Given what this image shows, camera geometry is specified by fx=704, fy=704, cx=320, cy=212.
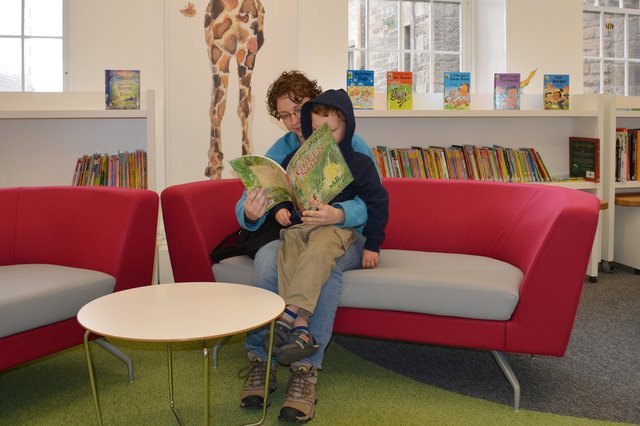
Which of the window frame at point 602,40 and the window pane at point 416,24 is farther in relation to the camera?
the window frame at point 602,40

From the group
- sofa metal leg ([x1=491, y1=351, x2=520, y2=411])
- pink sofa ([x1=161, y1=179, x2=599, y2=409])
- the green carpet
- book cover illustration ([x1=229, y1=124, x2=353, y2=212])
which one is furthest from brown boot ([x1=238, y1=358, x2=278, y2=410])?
sofa metal leg ([x1=491, y1=351, x2=520, y2=411])

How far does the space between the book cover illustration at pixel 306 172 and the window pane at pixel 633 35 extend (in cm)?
391

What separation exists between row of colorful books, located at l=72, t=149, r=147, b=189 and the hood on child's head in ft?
4.87

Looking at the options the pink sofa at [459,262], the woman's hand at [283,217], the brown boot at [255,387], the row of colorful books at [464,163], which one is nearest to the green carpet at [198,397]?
the brown boot at [255,387]

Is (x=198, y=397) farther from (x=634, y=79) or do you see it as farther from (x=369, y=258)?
(x=634, y=79)

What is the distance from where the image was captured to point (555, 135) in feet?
15.5

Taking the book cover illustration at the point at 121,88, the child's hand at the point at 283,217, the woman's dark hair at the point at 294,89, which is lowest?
the child's hand at the point at 283,217

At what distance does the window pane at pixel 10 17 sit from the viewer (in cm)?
404

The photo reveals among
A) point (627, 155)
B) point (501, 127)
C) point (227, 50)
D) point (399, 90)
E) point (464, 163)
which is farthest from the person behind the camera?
point (501, 127)

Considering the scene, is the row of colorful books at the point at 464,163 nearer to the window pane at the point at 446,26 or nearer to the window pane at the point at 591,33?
the window pane at the point at 446,26

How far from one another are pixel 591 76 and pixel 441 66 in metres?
1.21

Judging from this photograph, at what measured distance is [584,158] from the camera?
449cm

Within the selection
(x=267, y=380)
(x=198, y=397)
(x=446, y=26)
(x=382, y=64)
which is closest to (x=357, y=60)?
(x=382, y=64)

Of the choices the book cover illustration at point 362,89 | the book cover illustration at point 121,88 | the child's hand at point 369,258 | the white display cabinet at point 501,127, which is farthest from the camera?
the white display cabinet at point 501,127
